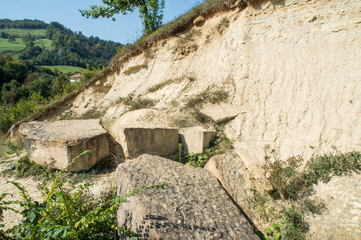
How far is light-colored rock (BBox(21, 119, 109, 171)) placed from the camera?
3.40 m

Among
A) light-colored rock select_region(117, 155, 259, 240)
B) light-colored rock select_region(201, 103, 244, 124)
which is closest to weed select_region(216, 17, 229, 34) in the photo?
light-colored rock select_region(201, 103, 244, 124)

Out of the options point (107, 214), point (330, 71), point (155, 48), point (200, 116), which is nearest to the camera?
point (107, 214)

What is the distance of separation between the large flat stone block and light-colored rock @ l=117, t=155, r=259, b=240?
734mm

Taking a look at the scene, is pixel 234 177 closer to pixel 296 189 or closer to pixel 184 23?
pixel 296 189

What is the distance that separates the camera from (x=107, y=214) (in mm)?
1897

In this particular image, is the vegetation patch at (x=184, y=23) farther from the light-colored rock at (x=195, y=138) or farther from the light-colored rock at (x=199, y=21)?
the light-colored rock at (x=195, y=138)

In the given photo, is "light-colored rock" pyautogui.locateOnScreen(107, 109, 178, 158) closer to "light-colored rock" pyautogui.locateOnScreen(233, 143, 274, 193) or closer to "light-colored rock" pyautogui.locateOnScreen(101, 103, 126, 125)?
"light-colored rock" pyautogui.locateOnScreen(233, 143, 274, 193)

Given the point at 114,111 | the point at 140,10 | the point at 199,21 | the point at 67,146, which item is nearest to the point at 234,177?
the point at 67,146

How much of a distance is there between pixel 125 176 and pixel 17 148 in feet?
13.0

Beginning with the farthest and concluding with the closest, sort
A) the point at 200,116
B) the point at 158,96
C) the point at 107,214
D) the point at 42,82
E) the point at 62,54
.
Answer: the point at 62,54 < the point at 42,82 < the point at 158,96 < the point at 200,116 < the point at 107,214

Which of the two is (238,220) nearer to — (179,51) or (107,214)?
(107,214)

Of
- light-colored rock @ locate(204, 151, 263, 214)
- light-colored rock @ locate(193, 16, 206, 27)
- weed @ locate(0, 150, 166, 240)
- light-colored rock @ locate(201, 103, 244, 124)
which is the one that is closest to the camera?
weed @ locate(0, 150, 166, 240)

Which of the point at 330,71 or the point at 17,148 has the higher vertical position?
the point at 330,71

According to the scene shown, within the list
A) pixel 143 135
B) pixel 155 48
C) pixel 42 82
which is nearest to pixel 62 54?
pixel 42 82
